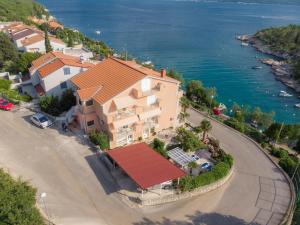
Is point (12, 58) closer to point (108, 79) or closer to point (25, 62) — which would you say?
point (25, 62)

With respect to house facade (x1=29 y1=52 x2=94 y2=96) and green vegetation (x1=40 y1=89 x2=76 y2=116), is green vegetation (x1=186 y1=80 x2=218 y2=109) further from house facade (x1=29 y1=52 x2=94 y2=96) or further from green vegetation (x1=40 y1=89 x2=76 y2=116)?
green vegetation (x1=40 y1=89 x2=76 y2=116)

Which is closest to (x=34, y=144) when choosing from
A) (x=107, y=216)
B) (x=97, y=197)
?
(x=97, y=197)

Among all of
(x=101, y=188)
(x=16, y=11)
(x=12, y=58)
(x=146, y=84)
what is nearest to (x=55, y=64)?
(x=146, y=84)

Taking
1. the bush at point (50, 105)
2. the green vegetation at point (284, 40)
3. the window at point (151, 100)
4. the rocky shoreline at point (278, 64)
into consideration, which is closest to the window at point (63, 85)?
the bush at point (50, 105)

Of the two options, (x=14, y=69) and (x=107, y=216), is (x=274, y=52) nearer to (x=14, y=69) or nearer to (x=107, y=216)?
(x=14, y=69)

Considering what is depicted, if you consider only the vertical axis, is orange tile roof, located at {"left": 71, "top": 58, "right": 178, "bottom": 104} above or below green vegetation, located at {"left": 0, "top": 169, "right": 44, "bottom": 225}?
above

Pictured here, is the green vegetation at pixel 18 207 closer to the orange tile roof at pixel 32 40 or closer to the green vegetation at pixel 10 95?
the green vegetation at pixel 10 95

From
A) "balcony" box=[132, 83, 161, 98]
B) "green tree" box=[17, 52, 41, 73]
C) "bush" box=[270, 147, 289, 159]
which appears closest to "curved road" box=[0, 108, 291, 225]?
"bush" box=[270, 147, 289, 159]
